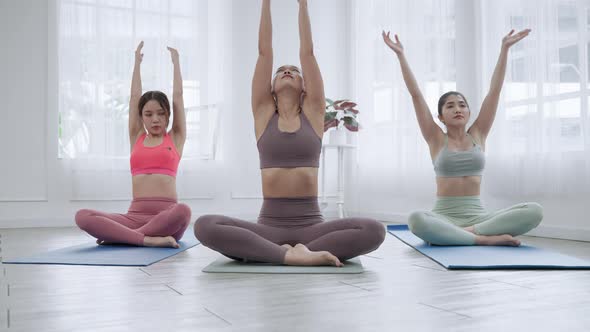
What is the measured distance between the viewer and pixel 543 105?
371 centimetres

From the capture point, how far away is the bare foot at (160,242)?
2939 mm

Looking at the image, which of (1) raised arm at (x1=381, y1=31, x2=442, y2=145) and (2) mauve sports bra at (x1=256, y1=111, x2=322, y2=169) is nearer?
(2) mauve sports bra at (x1=256, y1=111, x2=322, y2=169)

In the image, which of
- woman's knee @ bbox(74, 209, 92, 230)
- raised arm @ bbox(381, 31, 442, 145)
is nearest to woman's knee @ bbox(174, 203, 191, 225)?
woman's knee @ bbox(74, 209, 92, 230)

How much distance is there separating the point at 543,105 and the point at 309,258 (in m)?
2.27

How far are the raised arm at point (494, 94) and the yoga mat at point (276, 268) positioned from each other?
143 cm

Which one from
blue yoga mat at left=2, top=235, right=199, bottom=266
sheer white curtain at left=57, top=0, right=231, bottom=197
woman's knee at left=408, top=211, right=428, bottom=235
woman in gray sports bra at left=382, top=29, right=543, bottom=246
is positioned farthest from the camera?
→ sheer white curtain at left=57, top=0, right=231, bottom=197

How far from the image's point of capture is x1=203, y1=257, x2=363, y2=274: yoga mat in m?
2.15

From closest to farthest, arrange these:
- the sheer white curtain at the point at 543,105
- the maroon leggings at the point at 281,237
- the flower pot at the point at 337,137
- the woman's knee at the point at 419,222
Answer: the maroon leggings at the point at 281,237, the woman's knee at the point at 419,222, the sheer white curtain at the point at 543,105, the flower pot at the point at 337,137

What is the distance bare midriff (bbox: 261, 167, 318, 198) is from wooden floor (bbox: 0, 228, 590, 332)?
42cm

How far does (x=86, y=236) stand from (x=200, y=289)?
7.35ft

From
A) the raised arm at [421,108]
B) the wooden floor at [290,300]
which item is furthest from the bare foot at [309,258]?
the raised arm at [421,108]

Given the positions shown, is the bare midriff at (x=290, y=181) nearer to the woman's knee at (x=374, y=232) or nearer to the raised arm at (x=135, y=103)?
the woman's knee at (x=374, y=232)

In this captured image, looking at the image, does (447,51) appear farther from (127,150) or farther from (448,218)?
(127,150)

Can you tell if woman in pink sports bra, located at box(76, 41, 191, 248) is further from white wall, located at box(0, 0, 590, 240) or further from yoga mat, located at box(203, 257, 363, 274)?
white wall, located at box(0, 0, 590, 240)
